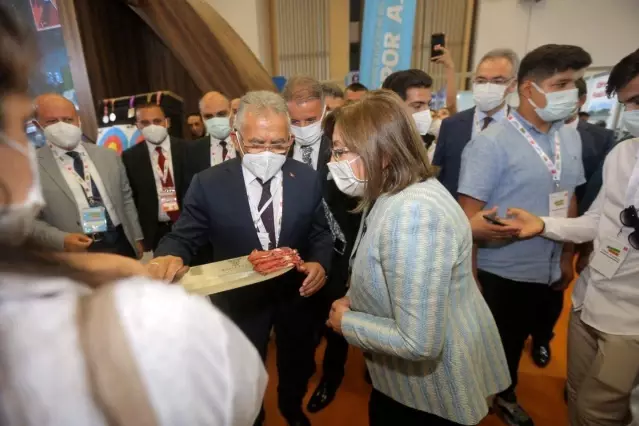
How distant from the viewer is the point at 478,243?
1844 mm

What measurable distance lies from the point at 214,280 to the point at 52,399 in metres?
0.96

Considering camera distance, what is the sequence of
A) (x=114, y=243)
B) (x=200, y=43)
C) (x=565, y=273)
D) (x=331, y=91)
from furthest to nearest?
(x=200, y=43)
(x=331, y=91)
(x=114, y=243)
(x=565, y=273)

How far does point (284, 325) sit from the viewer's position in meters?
1.75

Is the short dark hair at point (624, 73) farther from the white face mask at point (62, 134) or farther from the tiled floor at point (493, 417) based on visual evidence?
the white face mask at point (62, 134)

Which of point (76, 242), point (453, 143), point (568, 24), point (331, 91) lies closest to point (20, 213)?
point (76, 242)

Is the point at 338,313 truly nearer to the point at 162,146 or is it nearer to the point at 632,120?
the point at 632,120

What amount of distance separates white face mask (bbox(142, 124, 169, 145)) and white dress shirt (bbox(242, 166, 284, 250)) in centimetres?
176

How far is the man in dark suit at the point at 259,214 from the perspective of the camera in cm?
156

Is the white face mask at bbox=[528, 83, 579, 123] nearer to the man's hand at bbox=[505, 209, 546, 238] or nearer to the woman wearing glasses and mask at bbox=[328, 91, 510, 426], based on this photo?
the man's hand at bbox=[505, 209, 546, 238]

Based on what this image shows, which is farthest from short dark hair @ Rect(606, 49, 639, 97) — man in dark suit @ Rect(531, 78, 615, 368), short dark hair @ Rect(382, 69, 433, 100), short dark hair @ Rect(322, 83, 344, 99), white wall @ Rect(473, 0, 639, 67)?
white wall @ Rect(473, 0, 639, 67)

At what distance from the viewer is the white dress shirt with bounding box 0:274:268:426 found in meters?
0.36

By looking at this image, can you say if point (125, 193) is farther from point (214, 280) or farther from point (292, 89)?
point (214, 280)

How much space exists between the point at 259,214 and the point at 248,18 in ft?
25.2

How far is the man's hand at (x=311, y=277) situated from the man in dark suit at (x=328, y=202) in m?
0.51
